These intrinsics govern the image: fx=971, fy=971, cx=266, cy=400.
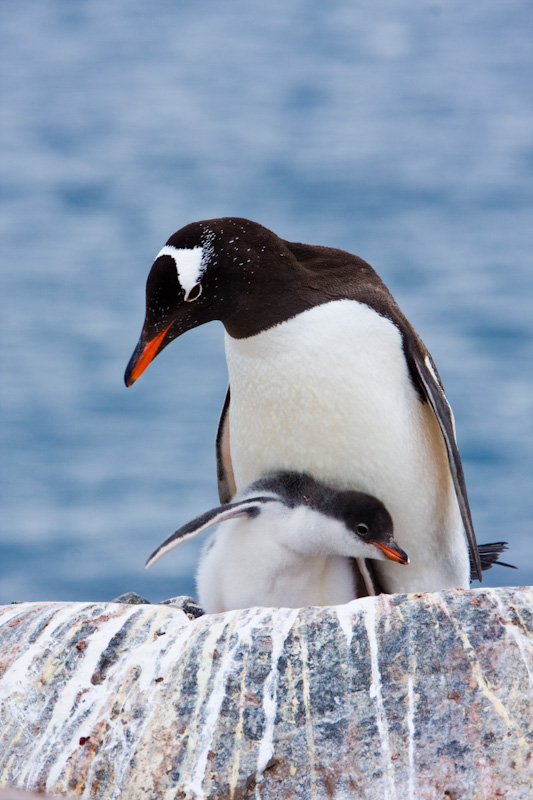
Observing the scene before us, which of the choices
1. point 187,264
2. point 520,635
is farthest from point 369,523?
point 187,264

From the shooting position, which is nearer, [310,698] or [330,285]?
[310,698]

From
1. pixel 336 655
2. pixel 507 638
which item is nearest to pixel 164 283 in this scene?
pixel 336 655

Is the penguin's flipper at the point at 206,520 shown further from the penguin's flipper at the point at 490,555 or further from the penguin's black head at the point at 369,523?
the penguin's flipper at the point at 490,555

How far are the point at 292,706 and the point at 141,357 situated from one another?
126 cm

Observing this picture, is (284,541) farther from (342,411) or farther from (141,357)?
(141,357)

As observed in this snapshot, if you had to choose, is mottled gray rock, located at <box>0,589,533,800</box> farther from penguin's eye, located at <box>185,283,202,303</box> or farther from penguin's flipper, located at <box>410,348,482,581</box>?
penguin's eye, located at <box>185,283,202,303</box>

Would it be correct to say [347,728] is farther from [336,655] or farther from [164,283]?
[164,283]

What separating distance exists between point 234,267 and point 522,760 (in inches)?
67.4

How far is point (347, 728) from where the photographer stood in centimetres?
221

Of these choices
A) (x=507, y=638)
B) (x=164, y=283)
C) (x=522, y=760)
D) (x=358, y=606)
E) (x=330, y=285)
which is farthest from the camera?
(x=330, y=285)

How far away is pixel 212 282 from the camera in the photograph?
310 centimetres

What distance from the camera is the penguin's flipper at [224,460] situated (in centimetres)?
397

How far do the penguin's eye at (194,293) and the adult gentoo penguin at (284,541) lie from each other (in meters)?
0.66

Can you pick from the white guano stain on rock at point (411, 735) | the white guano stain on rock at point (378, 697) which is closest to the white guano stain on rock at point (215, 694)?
the white guano stain on rock at point (378, 697)
